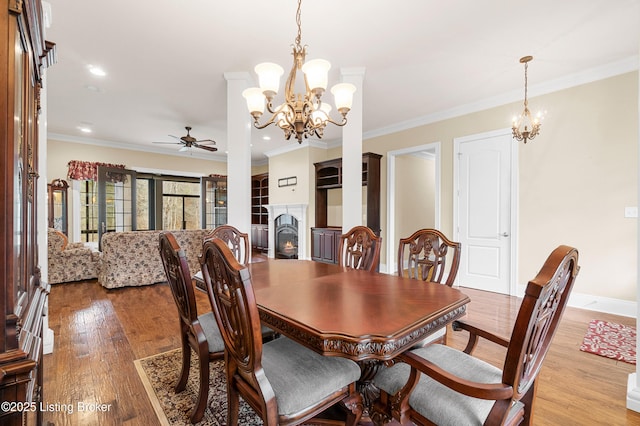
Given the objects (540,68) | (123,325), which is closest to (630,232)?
(540,68)

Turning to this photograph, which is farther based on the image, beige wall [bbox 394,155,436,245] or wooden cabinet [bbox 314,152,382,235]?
beige wall [bbox 394,155,436,245]

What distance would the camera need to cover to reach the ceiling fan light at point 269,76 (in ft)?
6.45

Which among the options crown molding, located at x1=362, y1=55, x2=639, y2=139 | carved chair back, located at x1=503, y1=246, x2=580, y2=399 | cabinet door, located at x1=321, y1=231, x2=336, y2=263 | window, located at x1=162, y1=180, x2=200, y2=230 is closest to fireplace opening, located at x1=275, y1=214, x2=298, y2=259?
cabinet door, located at x1=321, y1=231, x2=336, y2=263

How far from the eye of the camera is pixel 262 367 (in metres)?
1.12

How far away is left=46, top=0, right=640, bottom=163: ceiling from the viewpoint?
2.34 meters

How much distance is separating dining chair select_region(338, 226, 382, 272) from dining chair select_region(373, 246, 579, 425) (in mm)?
1072

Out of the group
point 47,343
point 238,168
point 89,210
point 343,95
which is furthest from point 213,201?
point 343,95

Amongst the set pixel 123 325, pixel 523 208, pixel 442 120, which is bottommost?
pixel 123 325

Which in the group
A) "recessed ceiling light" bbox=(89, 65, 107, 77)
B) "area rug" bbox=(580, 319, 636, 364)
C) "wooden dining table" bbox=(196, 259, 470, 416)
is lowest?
"area rug" bbox=(580, 319, 636, 364)

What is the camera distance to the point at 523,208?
12.7 ft

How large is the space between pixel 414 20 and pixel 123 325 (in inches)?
155

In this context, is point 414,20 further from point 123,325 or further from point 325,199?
point 325,199

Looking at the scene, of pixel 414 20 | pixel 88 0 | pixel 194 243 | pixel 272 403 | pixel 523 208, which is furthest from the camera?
pixel 194 243

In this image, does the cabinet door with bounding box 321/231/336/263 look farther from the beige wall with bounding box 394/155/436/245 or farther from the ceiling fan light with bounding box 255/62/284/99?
the ceiling fan light with bounding box 255/62/284/99
